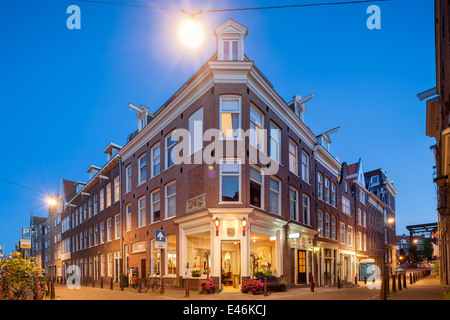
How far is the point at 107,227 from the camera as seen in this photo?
123 ft

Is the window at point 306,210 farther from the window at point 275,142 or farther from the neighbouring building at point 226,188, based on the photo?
the window at point 275,142

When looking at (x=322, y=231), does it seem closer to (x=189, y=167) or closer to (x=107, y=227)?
(x=189, y=167)

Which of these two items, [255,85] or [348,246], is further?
[348,246]

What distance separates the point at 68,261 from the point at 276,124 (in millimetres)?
39644

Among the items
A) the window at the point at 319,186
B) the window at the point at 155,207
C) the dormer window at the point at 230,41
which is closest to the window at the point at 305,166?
the window at the point at 319,186

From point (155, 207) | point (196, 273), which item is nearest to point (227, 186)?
point (196, 273)

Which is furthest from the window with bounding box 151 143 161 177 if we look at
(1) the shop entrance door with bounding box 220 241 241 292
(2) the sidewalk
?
(2) the sidewalk

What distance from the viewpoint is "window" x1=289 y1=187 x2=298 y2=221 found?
2719 centimetres

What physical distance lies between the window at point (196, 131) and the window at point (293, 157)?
25.4ft

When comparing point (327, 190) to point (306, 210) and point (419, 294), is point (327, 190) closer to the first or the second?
point (306, 210)

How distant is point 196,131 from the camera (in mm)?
22953

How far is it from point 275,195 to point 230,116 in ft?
20.7

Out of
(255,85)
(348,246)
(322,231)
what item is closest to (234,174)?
(255,85)

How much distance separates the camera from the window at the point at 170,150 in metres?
25.4
